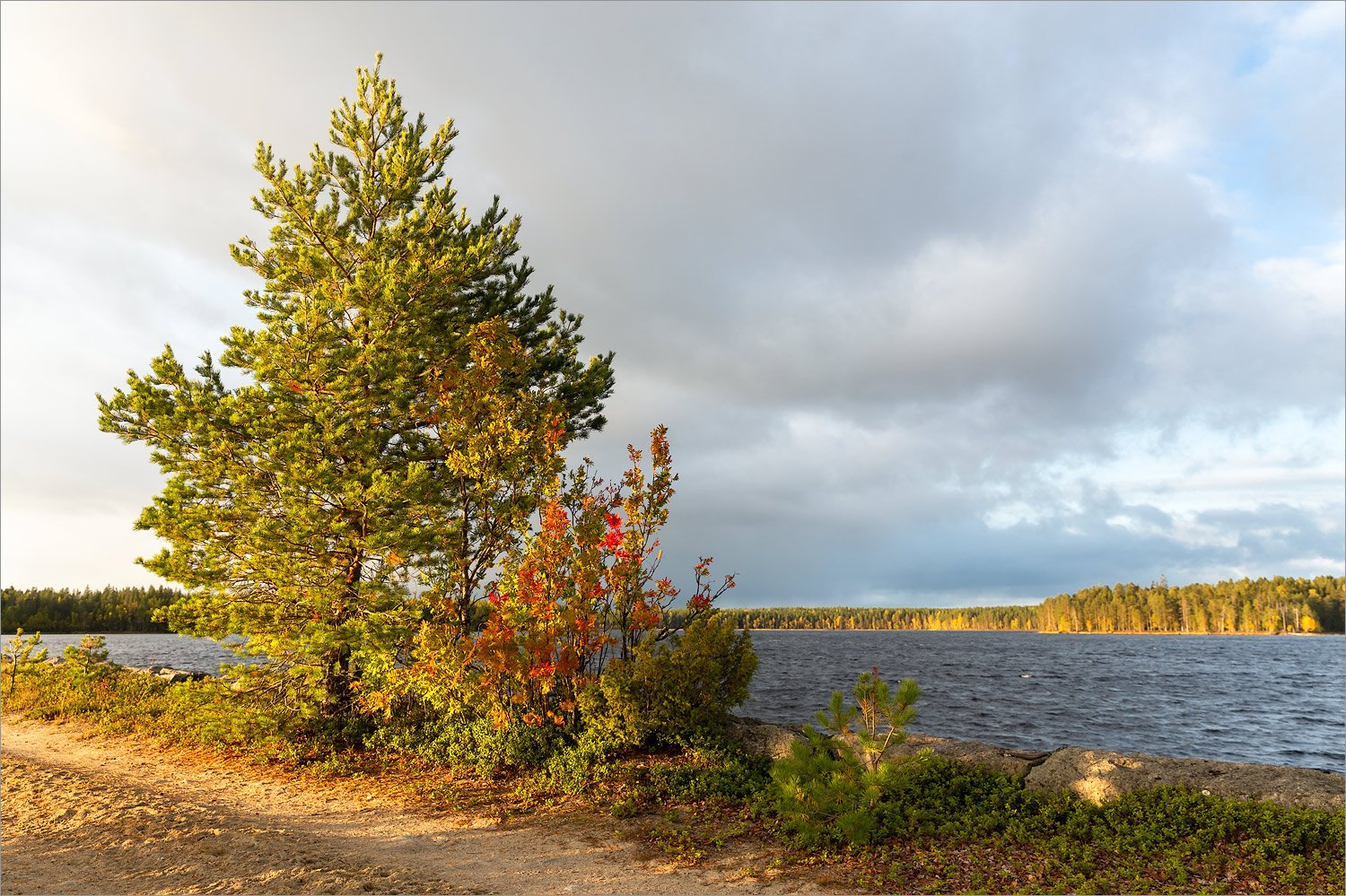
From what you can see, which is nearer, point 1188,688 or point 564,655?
point 564,655

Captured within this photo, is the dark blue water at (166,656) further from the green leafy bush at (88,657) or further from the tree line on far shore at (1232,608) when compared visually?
the tree line on far shore at (1232,608)

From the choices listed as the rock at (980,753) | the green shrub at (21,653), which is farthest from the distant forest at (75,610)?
the rock at (980,753)

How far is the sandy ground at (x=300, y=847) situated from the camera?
303 inches

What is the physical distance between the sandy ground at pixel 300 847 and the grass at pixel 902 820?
19.4 inches

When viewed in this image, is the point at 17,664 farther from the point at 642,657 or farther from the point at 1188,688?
the point at 1188,688

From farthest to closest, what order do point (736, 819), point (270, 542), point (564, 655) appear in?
point (270, 542) → point (564, 655) → point (736, 819)

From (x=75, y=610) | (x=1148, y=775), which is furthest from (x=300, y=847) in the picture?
(x=75, y=610)

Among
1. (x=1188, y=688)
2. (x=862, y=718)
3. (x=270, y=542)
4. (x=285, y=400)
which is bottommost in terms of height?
(x=1188, y=688)

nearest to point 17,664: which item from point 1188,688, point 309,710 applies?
point 309,710

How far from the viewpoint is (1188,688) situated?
44.7 meters

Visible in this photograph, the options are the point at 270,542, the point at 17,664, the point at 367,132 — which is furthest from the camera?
the point at 17,664

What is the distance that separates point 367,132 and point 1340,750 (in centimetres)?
3733

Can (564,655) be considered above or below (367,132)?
below

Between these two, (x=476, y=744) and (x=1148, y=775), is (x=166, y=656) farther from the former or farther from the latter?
(x=1148, y=775)
